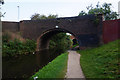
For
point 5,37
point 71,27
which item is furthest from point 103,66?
point 5,37

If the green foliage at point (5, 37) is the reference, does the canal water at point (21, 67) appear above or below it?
below

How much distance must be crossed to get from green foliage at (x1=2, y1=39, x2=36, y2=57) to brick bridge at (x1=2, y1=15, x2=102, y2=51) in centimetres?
128

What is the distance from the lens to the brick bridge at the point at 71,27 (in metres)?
12.6

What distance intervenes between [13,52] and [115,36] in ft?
33.8

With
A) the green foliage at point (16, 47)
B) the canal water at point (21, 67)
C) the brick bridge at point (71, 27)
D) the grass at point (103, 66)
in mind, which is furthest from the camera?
the brick bridge at point (71, 27)

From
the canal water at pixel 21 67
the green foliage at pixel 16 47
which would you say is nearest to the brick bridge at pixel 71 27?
the green foliage at pixel 16 47

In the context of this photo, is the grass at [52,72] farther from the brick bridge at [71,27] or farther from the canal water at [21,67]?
the brick bridge at [71,27]

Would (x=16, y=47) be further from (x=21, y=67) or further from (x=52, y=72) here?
(x=52, y=72)

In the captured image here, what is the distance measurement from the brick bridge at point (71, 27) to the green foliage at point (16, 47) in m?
1.28

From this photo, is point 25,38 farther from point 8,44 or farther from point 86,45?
point 86,45

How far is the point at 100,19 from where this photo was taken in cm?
1211

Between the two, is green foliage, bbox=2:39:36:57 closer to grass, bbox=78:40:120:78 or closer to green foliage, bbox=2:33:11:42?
green foliage, bbox=2:33:11:42

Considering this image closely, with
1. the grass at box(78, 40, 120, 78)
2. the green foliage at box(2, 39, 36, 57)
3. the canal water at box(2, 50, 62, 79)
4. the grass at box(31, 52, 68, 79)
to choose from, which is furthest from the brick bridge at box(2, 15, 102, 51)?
the grass at box(31, 52, 68, 79)

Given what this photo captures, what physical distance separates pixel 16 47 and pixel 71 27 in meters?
6.95
